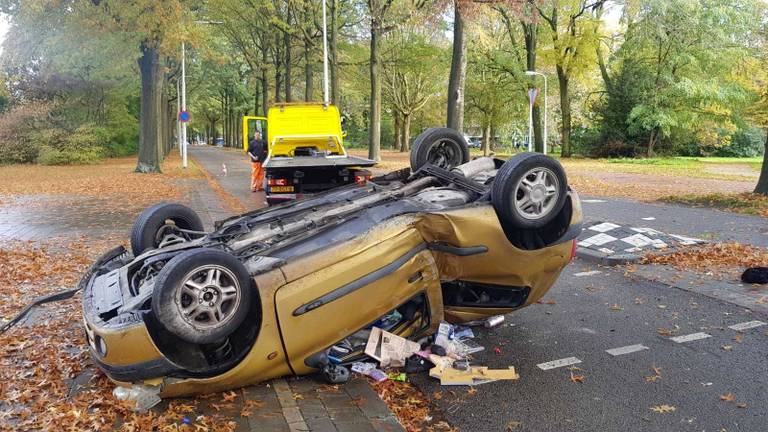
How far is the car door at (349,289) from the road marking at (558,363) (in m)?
1.13

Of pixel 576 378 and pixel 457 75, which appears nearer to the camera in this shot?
pixel 576 378

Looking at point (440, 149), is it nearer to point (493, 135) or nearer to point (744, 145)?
point (493, 135)

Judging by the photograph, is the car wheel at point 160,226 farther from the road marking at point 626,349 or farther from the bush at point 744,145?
the bush at point 744,145

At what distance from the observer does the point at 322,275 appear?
12.7ft

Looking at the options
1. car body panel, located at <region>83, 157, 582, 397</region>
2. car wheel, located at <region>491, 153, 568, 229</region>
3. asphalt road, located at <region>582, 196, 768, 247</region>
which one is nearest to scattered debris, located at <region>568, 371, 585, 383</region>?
car body panel, located at <region>83, 157, 582, 397</region>

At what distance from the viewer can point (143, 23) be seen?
20.6 meters

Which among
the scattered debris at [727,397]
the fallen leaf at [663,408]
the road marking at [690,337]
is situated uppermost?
the road marking at [690,337]

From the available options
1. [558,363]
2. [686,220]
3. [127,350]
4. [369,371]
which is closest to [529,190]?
[558,363]

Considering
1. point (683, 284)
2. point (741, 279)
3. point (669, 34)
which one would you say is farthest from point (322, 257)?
point (669, 34)

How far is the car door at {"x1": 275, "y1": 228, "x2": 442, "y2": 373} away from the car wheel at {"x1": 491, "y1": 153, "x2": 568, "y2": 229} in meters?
0.65

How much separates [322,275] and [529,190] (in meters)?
1.63

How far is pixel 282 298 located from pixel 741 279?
5.63m

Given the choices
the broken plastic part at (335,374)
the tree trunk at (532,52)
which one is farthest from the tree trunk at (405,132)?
the broken plastic part at (335,374)

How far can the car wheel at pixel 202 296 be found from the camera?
136 inches
